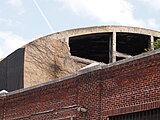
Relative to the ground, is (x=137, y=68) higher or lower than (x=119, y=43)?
lower

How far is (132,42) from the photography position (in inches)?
1662

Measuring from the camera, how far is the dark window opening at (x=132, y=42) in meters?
40.3

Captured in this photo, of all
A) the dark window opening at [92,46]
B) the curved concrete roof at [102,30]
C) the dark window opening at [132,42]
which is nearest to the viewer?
the curved concrete roof at [102,30]

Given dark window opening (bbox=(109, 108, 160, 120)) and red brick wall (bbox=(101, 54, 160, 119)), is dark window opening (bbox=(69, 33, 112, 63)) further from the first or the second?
dark window opening (bbox=(109, 108, 160, 120))

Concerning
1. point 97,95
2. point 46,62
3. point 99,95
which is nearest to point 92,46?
point 46,62

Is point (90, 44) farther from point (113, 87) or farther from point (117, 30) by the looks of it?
point (113, 87)

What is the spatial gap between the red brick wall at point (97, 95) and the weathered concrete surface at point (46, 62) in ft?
14.6

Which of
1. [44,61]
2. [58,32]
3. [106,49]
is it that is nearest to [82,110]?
[44,61]

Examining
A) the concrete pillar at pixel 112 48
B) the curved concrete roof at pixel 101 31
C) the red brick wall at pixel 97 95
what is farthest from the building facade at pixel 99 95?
the concrete pillar at pixel 112 48

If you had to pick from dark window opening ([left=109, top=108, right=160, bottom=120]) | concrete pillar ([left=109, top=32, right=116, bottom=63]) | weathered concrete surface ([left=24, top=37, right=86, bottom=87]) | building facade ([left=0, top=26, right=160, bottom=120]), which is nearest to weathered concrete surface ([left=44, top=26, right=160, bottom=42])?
concrete pillar ([left=109, top=32, right=116, bottom=63])

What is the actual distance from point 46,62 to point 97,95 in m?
10.2

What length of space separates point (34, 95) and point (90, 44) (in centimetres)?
2027

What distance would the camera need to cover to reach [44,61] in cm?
2803

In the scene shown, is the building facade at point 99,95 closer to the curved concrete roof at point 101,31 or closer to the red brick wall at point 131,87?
the red brick wall at point 131,87
